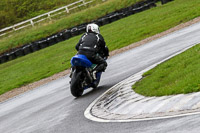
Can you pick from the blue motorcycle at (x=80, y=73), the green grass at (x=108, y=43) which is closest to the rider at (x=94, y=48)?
the blue motorcycle at (x=80, y=73)

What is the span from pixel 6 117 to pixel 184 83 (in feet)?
20.0

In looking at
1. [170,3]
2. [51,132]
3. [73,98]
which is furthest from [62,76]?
[170,3]

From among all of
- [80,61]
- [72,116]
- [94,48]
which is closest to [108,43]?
[94,48]

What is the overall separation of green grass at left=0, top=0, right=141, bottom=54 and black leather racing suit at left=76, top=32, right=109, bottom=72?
29.6 metres

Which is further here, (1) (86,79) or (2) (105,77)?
(2) (105,77)

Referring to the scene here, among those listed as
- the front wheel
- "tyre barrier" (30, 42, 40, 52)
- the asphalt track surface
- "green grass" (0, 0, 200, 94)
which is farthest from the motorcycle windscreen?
"tyre barrier" (30, 42, 40, 52)

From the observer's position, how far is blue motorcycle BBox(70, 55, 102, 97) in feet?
41.2

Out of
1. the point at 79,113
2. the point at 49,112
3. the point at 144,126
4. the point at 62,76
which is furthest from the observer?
the point at 62,76

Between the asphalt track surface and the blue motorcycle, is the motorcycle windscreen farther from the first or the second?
the asphalt track surface

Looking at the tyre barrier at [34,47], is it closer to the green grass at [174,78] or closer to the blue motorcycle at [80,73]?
the blue motorcycle at [80,73]

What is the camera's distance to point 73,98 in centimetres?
1330

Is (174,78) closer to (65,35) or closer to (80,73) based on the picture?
(80,73)

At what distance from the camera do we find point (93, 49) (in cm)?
1316

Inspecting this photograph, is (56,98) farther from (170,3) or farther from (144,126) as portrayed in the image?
(170,3)
